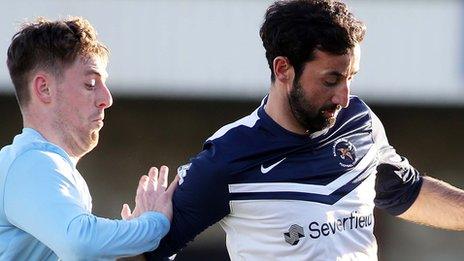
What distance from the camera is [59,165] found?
3.35m

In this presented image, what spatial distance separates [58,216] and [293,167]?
840 millimetres

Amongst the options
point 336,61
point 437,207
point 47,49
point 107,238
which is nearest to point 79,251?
point 107,238

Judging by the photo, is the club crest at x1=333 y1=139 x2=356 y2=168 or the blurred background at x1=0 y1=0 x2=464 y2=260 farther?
the blurred background at x1=0 y1=0 x2=464 y2=260

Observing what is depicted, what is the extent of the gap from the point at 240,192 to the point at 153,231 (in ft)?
1.09

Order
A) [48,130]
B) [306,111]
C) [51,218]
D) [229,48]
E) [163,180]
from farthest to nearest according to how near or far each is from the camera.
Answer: [229,48] → [163,180] → [306,111] → [48,130] → [51,218]

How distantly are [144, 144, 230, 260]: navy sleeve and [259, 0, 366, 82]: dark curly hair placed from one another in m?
0.40

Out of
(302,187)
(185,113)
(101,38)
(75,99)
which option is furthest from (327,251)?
(185,113)

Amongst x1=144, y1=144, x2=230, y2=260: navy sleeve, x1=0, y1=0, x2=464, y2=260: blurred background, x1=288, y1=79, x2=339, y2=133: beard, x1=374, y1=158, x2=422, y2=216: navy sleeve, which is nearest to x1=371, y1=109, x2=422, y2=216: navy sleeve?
x1=374, y1=158, x2=422, y2=216: navy sleeve

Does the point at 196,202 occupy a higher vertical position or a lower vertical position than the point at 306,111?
lower

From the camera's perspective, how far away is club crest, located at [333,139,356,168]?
3.78 metres

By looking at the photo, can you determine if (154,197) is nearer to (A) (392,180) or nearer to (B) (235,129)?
(B) (235,129)

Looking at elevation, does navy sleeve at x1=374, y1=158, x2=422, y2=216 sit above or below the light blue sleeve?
below

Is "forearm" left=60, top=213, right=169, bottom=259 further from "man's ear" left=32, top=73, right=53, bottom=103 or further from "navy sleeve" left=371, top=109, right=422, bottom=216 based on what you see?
"navy sleeve" left=371, top=109, right=422, bottom=216

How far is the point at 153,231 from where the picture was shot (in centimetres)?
346
